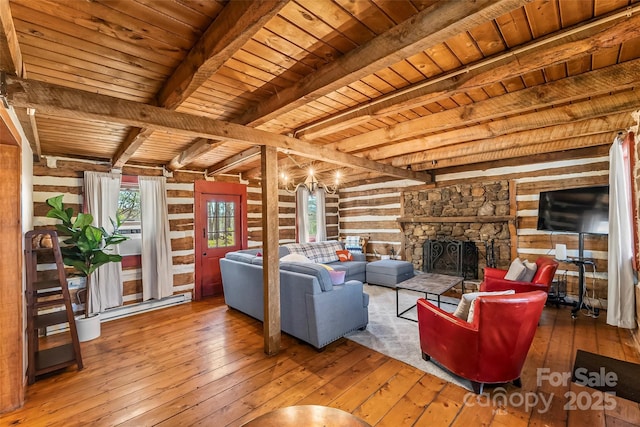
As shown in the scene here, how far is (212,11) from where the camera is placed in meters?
1.43

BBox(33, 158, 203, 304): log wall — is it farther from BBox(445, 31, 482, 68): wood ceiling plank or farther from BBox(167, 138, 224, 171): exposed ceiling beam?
BBox(445, 31, 482, 68): wood ceiling plank

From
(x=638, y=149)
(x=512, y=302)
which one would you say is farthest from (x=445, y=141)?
(x=512, y=302)

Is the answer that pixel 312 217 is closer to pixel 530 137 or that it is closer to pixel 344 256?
pixel 344 256

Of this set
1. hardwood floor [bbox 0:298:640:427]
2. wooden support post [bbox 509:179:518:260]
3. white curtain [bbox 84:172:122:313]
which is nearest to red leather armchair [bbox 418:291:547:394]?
hardwood floor [bbox 0:298:640:427]

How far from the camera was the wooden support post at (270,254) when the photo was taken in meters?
3.04

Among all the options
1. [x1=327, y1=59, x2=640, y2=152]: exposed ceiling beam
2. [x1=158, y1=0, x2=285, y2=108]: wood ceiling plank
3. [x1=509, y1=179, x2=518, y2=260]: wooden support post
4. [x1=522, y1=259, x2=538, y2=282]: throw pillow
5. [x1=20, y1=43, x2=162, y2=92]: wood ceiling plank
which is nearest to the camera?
[x1=158, y1=0, x2=285, y2=108]: wood ceiling plank

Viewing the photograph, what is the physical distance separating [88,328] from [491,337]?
4.58 m

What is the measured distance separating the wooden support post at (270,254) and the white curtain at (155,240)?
9.14 feet

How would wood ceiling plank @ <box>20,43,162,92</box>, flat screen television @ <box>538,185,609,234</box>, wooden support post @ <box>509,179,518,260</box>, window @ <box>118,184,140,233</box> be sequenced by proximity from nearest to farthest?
wood ceiling plank @ <box>20,43,162,92</box> < flat screen television @ <box>538,185,609,234</box> < window @ <box>118,184,140,233</box> < wooden support post @ <box>509,179,518,260</box>

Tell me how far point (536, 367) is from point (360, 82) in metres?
3.18

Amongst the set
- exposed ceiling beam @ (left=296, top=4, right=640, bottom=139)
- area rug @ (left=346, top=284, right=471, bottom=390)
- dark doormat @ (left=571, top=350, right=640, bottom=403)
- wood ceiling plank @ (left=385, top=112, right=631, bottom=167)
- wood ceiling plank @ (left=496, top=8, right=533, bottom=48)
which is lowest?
area rug @ (left=346, top=284, right=471, bottom=390)

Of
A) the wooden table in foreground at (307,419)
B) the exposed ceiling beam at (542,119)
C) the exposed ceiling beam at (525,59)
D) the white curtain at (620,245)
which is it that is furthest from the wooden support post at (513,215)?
the wooden table in foreground at (307,419)

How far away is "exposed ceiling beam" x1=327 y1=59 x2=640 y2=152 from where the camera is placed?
2.05m

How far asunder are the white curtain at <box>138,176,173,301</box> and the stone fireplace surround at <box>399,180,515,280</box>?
16.0 ft
